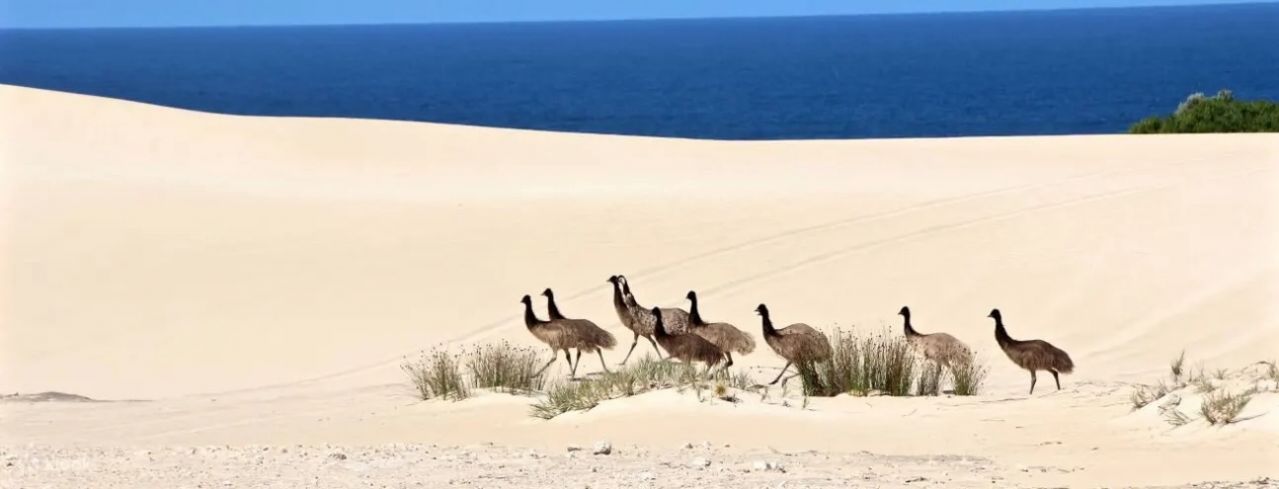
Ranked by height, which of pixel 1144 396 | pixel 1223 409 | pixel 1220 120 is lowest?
pixel 1223 409

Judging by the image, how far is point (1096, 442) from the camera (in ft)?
29.5

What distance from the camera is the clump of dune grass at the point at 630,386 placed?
10.3 meters

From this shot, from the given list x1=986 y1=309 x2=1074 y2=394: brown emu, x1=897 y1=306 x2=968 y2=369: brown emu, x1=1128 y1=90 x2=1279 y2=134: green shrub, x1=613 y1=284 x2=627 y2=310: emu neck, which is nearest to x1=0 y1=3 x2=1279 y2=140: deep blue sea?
x1=1128 y1=90 x2=1279 y2=134: green shrub

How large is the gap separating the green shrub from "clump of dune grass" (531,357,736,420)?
2310cm

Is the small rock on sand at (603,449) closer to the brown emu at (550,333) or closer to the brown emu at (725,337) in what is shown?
the brown emu at (725,337)

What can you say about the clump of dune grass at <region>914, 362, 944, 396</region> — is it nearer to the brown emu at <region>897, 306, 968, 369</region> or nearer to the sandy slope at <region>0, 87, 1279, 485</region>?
the brown emu at <region>897, 306, 968, 369</region>

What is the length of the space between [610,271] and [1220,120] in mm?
18360

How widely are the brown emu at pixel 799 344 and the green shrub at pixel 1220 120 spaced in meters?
22.0

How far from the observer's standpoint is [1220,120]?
3247 centimetres

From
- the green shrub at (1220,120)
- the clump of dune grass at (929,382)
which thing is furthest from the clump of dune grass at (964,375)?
the green shrub at (1220,120)

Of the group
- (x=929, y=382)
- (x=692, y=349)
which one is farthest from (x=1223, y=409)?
(x=692, y=349)

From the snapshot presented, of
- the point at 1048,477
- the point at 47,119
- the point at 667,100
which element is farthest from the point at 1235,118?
the point at 667,100

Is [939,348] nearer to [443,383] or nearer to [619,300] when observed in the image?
[619,300]

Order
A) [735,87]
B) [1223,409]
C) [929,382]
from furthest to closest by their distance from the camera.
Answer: [735,87]
[929,382]
[1223,409]
